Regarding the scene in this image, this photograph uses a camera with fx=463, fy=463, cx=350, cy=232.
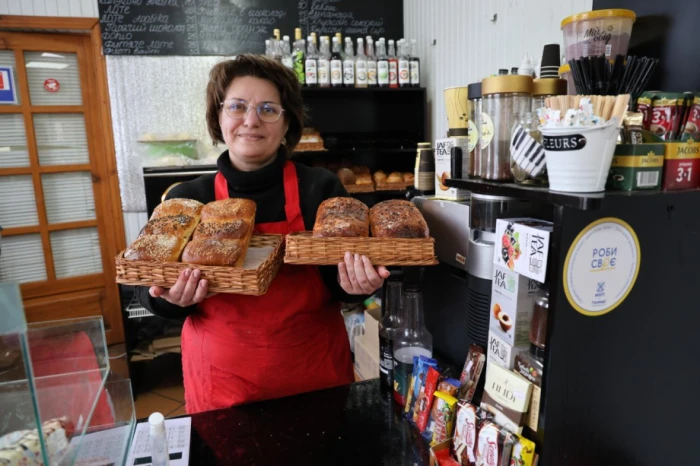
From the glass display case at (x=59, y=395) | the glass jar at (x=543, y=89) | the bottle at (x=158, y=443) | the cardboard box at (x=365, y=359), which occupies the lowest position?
the cardboard box at (x=365, y=359)

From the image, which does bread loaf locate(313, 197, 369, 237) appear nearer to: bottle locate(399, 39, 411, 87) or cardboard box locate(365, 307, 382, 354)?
cardboard box locate(365, 307, 382, 354)

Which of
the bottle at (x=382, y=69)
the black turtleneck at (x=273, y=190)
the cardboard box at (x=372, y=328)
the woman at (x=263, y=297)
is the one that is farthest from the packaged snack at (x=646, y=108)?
the bottle at (x=382, y=69)

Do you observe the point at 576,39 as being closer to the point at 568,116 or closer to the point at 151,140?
the point at 568,116

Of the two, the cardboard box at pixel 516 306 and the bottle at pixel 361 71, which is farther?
the bottle at pixel 361 71

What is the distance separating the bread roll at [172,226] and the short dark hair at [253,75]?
1.29ft

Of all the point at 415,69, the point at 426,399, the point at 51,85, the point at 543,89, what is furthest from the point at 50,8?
the point at 426,399

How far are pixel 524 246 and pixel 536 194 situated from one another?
97mm

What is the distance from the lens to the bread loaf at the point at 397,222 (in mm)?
1131

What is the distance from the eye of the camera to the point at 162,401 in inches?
118

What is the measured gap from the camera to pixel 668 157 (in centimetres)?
79

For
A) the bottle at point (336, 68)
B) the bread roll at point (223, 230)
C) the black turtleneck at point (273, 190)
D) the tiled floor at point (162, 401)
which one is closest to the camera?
the bread roll at point (223, 230)

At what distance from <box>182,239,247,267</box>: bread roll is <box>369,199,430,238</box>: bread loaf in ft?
1.17

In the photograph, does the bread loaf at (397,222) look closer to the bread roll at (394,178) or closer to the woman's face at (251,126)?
the woman's face at (251,126)

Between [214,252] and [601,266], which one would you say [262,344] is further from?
[601,266]
